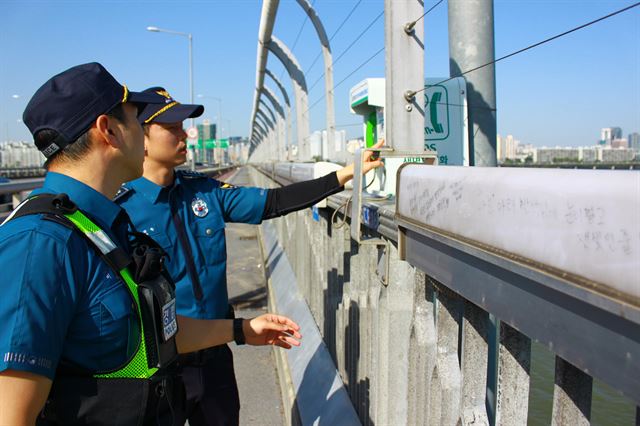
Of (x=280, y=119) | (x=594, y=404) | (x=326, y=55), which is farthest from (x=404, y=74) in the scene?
(x=280, y=119)

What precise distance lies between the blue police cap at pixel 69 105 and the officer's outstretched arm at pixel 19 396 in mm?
653

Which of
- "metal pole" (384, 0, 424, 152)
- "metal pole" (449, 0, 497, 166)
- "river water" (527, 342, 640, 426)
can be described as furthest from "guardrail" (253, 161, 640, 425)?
"river water" (527, 342, 640, 426)

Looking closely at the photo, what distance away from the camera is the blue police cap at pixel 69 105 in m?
1.71

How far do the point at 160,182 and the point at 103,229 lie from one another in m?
1.43

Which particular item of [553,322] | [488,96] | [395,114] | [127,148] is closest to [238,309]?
[488,96]

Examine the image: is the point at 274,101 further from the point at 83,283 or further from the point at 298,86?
the point at 83,283

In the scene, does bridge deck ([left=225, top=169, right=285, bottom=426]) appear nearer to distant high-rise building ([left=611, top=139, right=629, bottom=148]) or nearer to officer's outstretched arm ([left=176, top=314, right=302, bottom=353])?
officer's outstretched arm ([left=176, top=314, right=302, bottom=353])

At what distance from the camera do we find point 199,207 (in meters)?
3.19

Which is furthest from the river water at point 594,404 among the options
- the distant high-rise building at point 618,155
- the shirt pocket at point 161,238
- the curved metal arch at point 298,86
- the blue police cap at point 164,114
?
the curved metal arch at point 298,86

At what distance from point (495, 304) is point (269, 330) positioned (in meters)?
1.51

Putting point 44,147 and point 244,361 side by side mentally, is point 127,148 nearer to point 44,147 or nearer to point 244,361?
point 44,147

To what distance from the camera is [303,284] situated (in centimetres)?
618

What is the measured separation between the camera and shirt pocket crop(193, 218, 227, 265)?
3.10 metres

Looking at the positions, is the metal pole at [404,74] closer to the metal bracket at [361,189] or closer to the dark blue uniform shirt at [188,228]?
the metal bracket at [361,189]
